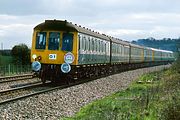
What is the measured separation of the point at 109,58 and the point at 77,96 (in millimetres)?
17459

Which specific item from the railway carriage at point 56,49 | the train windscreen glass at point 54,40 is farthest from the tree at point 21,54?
the train windscreen glass at point 54,40

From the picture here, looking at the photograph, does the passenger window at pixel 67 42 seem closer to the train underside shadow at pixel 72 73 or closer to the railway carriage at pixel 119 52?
the train underside shadow at pixel 72 73

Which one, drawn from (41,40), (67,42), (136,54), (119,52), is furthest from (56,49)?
(136,54)

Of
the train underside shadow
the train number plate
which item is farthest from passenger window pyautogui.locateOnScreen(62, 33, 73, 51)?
the train underside shadow

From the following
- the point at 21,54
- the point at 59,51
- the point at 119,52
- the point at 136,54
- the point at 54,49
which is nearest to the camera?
the point at 59,51

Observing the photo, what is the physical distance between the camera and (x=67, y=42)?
23.0 m

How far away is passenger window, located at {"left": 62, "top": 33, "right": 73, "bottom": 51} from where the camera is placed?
75.2 ft

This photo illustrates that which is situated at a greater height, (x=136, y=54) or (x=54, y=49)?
(x=54, y=49)

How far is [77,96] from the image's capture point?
58.4ft

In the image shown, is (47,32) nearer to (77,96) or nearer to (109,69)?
(77,96)

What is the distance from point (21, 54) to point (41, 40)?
2056 centimetres

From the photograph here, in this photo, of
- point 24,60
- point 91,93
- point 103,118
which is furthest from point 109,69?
point 103,118

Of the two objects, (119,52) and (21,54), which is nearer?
(119,52)

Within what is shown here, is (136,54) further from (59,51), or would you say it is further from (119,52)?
(59,51)
